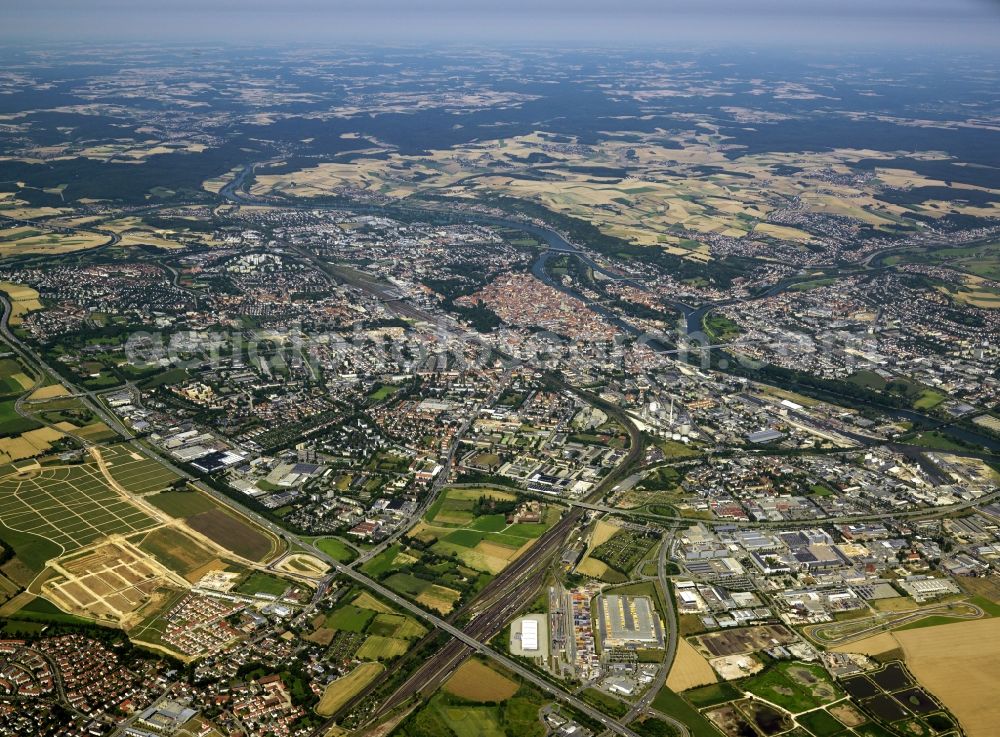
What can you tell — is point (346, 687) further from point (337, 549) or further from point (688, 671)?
point (688, 671)

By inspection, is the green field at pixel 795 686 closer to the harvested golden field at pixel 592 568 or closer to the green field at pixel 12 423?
the harvested golden field at pixel 592 568

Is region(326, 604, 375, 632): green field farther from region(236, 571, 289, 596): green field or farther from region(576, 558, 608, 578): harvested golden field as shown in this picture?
region(576, 558, 608, 578): harvested golden field

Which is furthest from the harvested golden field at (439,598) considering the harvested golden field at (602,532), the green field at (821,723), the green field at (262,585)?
the green field at (821,723)

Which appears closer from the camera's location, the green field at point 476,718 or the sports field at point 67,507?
the green field at point 476,718

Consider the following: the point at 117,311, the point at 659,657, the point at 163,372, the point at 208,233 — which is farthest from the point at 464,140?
the point at 659,657

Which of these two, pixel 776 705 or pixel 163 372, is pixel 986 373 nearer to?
pixel 776 705
